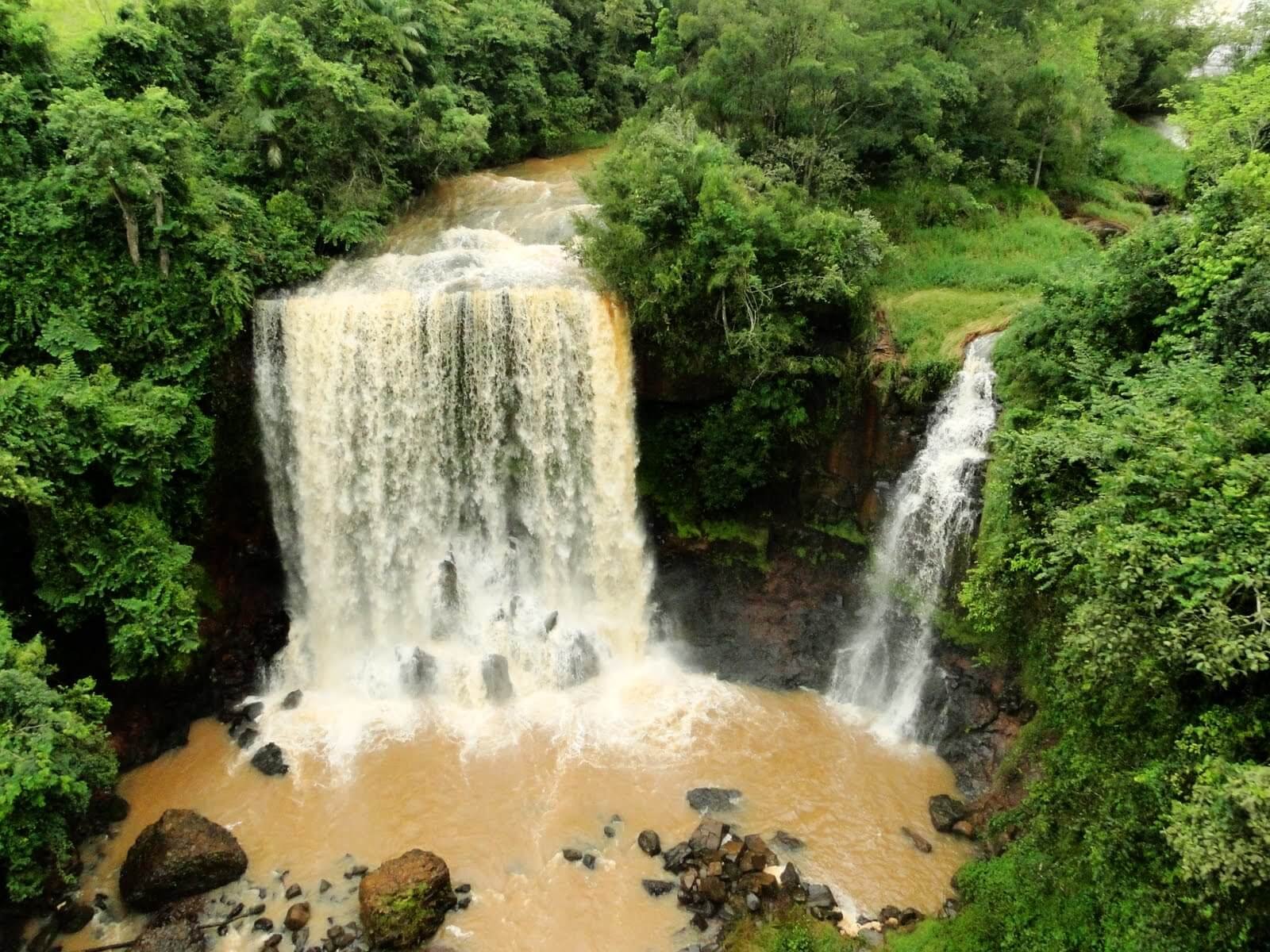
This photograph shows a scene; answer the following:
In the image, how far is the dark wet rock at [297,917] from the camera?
35.4 feet

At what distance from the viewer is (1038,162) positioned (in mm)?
20141

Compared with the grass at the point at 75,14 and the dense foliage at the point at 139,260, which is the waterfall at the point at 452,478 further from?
the grass at the point at 75,14

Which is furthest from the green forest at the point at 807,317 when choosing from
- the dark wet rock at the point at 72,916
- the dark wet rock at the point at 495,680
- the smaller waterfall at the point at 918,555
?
the dark wet rock at the point at 495,680

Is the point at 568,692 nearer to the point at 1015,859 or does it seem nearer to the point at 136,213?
the point at 1015,859

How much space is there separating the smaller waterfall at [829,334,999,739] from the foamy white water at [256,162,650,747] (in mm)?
4864

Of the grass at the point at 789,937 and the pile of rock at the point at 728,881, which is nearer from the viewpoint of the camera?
the grass at the point at 789,937

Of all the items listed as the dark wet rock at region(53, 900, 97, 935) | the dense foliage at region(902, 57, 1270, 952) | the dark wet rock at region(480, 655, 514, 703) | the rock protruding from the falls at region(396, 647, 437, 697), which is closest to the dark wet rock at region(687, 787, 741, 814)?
the dense foliage at region(902, 57, 1270, 952)

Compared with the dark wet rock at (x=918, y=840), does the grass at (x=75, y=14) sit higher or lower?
higher

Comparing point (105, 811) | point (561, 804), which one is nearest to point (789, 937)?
point (561, 804)

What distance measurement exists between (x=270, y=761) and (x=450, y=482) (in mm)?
6180

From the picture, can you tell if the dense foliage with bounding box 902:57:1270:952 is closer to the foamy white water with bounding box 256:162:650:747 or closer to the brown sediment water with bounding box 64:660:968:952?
the brown sediment water with bounding box 64:660:968:952

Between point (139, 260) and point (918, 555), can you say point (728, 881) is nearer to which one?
point (918, 555)

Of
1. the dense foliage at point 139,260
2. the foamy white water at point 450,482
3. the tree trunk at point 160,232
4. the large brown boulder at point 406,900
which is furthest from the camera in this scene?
the foamy white water at point 450,482

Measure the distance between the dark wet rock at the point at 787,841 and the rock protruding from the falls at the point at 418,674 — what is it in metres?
7.30
